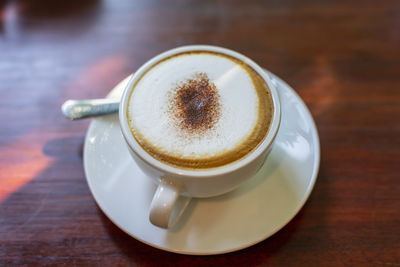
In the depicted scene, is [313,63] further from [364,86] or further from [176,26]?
[176,26]

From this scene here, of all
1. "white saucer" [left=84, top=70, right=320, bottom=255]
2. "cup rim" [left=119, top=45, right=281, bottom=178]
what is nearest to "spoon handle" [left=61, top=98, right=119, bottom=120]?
"white saucer" [left=84, top=70, right=320, bottom=255]

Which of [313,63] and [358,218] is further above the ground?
[313,63]

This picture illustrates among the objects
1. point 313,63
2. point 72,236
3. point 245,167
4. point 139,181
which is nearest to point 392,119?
point 313,63

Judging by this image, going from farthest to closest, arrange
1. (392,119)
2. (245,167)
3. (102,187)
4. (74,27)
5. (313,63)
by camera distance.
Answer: (74,27), (313,63), (392,119), (102,187), (245,167)

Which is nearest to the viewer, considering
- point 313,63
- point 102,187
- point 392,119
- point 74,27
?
point 102,187

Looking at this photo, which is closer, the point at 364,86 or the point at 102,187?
the point at 102,187

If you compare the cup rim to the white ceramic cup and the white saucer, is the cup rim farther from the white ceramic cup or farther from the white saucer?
the white saucer

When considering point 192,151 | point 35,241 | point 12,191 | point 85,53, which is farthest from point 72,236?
point 85,53
